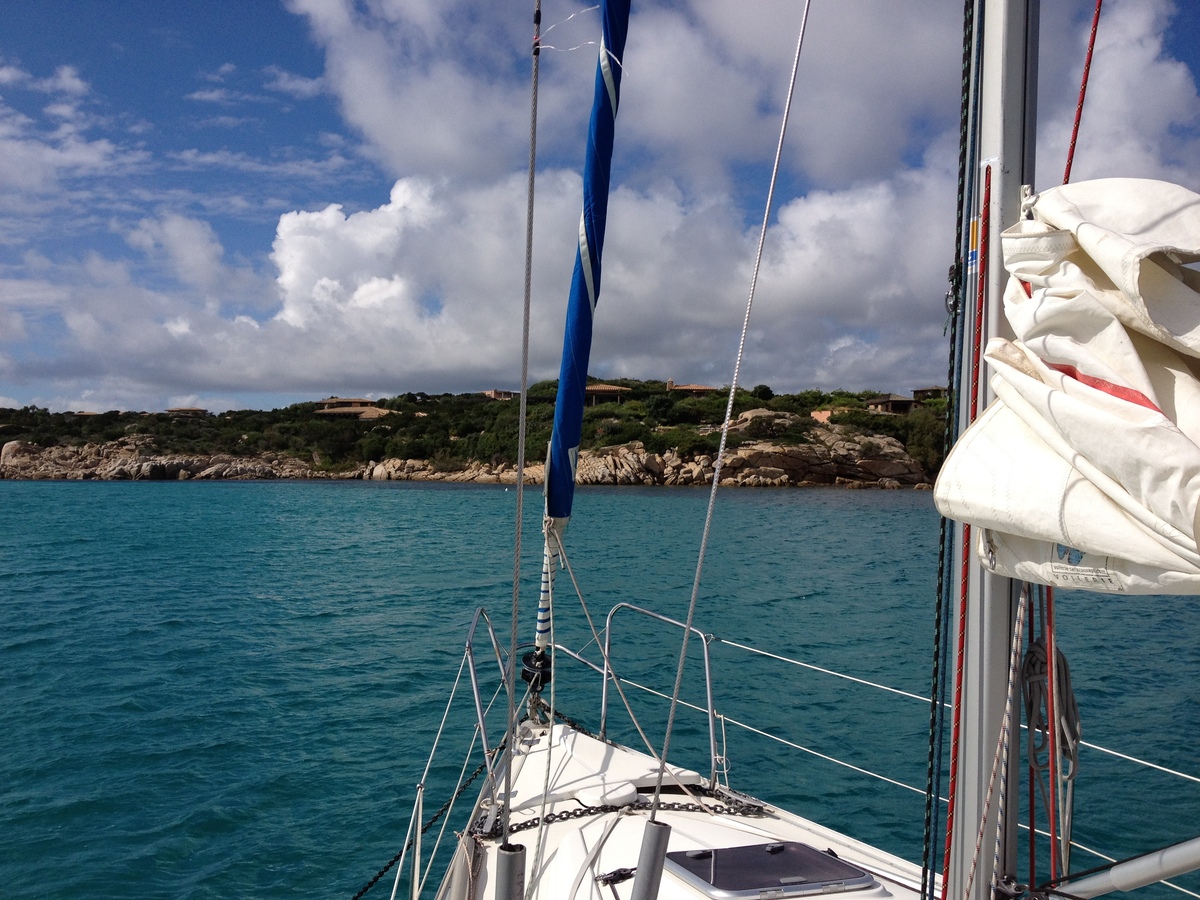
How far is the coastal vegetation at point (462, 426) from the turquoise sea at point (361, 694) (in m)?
33.7

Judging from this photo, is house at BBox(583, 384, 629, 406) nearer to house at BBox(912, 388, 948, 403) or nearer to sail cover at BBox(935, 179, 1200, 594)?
house at BBox(912, 388, 948, 403)

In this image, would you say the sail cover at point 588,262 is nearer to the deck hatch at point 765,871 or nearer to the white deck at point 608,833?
the white deck at point 608,833

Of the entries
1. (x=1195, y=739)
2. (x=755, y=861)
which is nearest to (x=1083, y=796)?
(x=1195, y=739)

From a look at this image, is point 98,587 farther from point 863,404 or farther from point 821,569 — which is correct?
point 863,404

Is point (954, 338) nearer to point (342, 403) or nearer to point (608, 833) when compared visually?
point (608, 833)

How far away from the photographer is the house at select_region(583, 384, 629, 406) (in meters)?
82.8

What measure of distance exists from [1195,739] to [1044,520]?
32.1 feet

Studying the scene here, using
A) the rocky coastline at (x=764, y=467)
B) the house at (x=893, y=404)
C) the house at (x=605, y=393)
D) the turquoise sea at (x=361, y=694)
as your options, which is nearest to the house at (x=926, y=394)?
the house at (x=893, y=404)

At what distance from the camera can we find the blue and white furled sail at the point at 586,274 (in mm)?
3357

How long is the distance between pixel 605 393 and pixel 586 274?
81451mm

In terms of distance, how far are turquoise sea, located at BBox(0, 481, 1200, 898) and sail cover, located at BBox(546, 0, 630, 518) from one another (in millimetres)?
3894

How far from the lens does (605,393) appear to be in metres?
84.8

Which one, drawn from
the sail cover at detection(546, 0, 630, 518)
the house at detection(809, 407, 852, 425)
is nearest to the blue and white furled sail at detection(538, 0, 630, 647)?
the sail cover at detection(546, 0, 630, 518)

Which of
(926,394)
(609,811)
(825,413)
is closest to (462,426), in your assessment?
(825,413)
